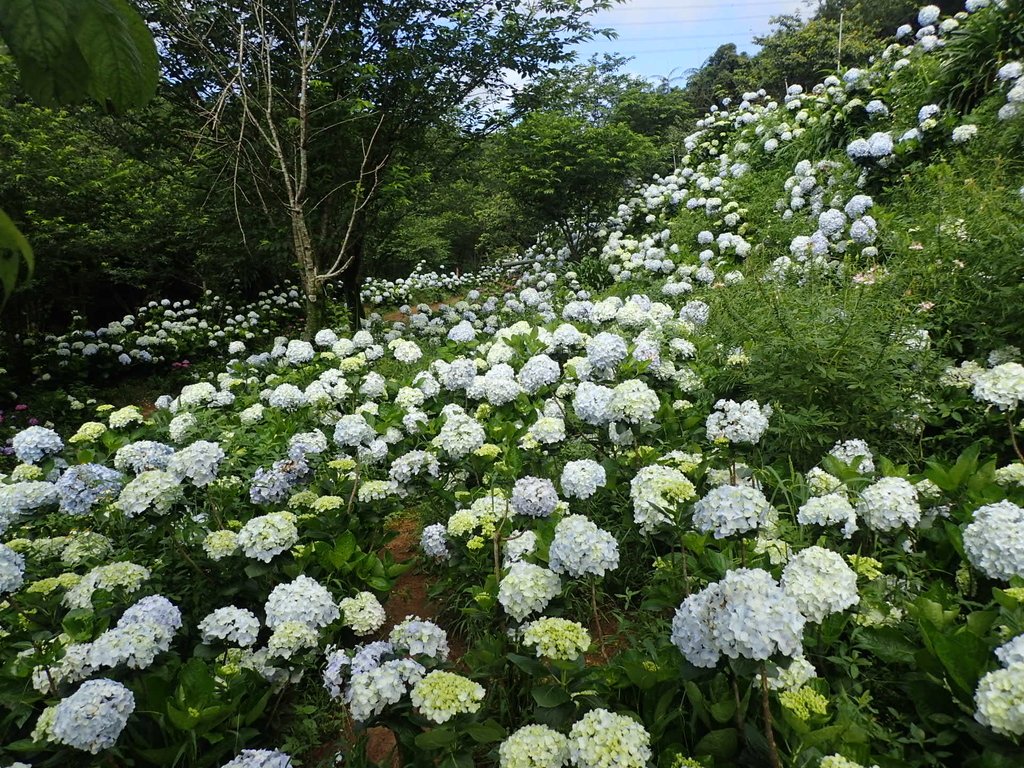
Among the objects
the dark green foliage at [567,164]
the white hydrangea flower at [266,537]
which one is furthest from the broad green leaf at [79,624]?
the dark green foliage at [567,164]

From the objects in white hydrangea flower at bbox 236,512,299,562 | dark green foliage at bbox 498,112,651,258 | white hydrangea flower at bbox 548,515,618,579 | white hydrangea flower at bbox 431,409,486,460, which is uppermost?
dark green foliage at bbox 498,112,651,258

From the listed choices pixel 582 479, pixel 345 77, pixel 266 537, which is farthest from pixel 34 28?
pixel 345 77

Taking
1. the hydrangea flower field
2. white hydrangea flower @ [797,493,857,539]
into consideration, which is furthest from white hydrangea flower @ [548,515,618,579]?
white hydrangea flower @ [797,493,857,539]

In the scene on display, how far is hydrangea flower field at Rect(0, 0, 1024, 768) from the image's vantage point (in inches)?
57.8

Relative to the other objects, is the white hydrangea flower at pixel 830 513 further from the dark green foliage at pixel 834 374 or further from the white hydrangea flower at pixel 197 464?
the white hydrangea flower at pixel 197 464

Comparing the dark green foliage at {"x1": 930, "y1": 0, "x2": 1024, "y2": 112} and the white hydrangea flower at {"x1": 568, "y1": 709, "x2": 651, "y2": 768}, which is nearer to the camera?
the white hydrangea flower at {"x1": 568, "y1": 709, "x2": 651, "y2": 768}

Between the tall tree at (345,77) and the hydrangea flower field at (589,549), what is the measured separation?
287cm

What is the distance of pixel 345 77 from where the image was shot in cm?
655

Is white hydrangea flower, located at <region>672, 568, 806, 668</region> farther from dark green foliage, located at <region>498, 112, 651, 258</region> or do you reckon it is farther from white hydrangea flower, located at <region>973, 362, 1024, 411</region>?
dark green foliage, located at <region>498, 112, 651, 258</region>

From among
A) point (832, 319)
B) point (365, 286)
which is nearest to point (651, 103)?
point (365, 286)

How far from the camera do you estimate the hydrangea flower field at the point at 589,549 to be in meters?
1.47

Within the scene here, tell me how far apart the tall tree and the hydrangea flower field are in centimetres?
287

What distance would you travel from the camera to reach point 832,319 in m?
3.06

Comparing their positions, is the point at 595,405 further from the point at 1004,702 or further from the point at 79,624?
the point at 79,624
